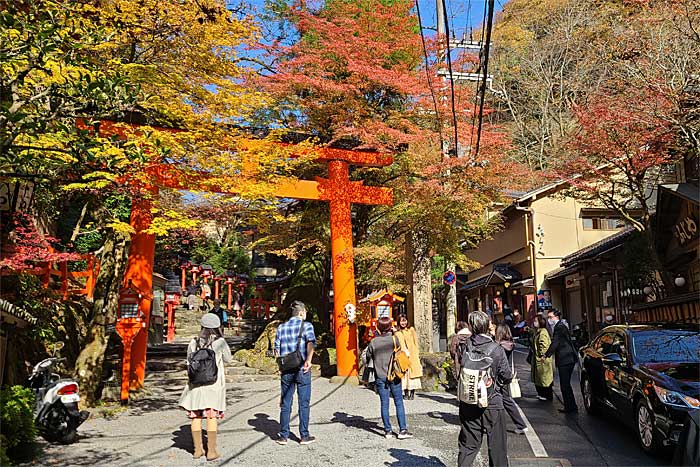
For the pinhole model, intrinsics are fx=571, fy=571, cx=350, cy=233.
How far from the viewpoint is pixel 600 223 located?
27375 mm

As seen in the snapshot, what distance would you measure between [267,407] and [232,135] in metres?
5.13

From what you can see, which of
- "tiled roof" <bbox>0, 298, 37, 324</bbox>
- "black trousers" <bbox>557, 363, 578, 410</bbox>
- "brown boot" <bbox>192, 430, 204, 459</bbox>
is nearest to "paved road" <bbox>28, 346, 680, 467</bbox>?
"brown boot" <bbox>192, 430, 204, 459</bbox>

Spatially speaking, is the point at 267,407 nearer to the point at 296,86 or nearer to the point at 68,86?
the point at 68,86

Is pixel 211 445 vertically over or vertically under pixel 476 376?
under

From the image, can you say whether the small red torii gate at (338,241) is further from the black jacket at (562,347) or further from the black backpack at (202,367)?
the black backpack at (202,367)

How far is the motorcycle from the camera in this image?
7340mm

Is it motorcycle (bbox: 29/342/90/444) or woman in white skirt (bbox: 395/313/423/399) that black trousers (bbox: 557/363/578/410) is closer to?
woman in white skirt (bbox: 395/313/423/399)

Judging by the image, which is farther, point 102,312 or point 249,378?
point 249,378

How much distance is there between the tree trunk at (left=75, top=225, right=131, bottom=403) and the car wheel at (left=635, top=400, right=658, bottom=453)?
28.4 ft

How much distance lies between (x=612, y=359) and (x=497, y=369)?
3.97 meters

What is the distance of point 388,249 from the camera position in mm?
15672

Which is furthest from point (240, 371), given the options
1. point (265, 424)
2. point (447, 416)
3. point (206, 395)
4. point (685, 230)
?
point (685, 230)

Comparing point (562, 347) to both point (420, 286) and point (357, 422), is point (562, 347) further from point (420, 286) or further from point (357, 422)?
point (420, 286)

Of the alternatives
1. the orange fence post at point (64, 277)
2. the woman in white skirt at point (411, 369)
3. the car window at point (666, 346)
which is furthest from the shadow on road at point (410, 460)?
the orange fence post at point (64, 277)
